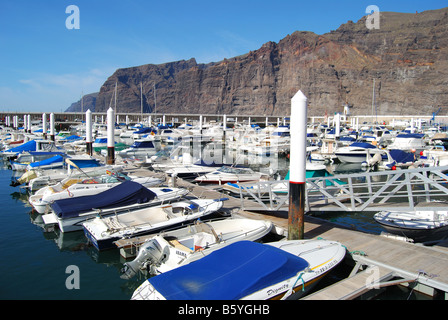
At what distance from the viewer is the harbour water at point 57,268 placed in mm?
9398

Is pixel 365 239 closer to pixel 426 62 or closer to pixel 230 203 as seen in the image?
pixel 230 203

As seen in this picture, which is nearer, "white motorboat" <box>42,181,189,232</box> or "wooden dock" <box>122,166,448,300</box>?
"wooden dock" <box>122,166,448,300</box>

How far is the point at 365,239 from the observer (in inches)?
449

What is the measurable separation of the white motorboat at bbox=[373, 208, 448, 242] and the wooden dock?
1.89 feet

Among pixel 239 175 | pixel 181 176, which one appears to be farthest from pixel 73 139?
pixel 239 175

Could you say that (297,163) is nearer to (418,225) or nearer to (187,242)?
(187,242)

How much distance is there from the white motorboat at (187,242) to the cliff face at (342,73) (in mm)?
111219

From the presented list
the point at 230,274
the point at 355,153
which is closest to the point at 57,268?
the point at 230,274

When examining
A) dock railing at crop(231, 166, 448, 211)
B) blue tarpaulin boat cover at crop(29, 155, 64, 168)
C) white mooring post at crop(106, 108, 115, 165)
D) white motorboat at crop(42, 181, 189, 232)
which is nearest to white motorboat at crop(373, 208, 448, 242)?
dock railing at crop(231, 166, 448, 211)

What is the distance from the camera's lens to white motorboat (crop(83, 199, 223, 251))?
11.8m

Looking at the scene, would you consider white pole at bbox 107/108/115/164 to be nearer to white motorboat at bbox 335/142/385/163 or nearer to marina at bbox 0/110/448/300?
marina at bbox 0/110/448/300

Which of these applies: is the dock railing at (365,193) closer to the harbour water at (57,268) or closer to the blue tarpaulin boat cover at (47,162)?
the harbour water at (57,268)

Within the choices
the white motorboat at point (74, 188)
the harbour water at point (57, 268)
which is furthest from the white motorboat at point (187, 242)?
the white motorboat at point (74, 188)

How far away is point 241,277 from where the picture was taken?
714cm
